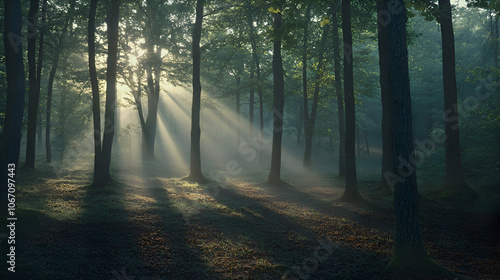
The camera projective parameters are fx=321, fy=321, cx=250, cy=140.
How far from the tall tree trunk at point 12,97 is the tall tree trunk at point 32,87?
10934 millimetres

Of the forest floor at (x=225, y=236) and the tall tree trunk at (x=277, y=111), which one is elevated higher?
the tall tree trunk at (x=277, y=111)

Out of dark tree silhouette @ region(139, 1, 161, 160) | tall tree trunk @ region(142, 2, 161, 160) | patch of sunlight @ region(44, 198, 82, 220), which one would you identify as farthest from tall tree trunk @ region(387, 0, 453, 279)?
tall tree trunk @ region(142, 2, 161, 160)

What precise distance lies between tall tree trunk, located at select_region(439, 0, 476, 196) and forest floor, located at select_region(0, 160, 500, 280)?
1.14m

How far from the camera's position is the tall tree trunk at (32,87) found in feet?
56.5

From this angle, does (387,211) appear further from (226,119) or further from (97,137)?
(226,119)

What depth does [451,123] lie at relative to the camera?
1318cm

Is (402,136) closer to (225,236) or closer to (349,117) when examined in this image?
(225,236)

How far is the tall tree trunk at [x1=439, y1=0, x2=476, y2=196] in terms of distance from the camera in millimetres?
13148

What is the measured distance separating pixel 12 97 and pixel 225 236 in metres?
6.51

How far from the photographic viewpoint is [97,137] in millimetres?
14891

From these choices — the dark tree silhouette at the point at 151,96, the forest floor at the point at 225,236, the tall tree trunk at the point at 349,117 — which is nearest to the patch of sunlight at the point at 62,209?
the forest floor at the point at 225,236

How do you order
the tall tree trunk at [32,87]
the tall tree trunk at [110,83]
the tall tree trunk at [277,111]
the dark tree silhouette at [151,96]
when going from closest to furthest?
the tall tree trunk at [110,83] < the tall tree trunk at [32,87] < the tall tree trunk at [277,111] < the dark tree silhouette at [151,96]

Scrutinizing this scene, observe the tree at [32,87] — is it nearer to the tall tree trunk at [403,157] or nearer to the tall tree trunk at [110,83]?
the tall tree trunk at [110,83]

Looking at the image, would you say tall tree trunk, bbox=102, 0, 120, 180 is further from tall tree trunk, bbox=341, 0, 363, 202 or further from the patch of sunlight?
tall tree trunk, bbox=341, 0, 363, 202
